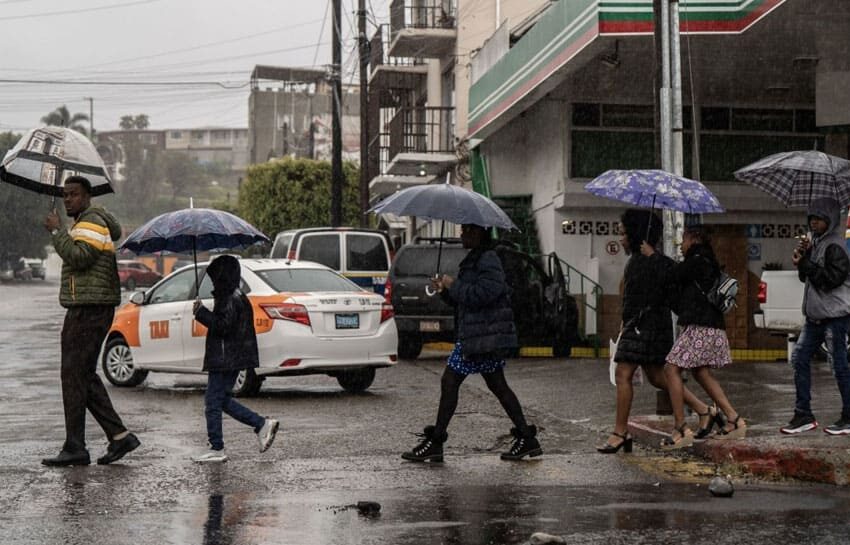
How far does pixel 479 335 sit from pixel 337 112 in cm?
2802

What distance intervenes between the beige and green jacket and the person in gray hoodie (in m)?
5.21

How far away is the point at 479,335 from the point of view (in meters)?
10.1

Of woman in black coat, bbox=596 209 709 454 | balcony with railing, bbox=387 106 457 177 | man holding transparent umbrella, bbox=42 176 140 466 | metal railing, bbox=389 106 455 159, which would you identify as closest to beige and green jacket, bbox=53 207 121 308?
man holding transparent umbrella, bbox=42 176 140 466

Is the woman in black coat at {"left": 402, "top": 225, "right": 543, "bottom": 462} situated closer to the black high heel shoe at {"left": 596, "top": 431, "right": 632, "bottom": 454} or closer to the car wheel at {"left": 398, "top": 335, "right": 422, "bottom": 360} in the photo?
the black high heel shoe at {"left": 596, "top": 431, "right": 632, "bottom": 454}

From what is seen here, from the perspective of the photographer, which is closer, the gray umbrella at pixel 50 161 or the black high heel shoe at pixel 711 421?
the gray umbrella at pixel 50 161

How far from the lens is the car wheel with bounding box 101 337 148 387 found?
55.9 feet

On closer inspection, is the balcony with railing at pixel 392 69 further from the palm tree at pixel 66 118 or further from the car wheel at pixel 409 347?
the palm tree at pixel 66 118

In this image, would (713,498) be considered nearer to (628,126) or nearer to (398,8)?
(628,126)

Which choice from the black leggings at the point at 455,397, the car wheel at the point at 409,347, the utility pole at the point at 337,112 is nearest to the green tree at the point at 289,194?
the utility pole at the point at 337,112

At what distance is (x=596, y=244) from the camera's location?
24.4 meters

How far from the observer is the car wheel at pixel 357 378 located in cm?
1633

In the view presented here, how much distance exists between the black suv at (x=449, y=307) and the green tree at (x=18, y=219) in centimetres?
7357

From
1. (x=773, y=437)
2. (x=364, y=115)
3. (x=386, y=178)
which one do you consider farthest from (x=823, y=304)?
(x=386, y=178)

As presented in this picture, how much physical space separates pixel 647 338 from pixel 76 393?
419 centimetres
